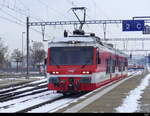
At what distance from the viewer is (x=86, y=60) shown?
2345 centimetres

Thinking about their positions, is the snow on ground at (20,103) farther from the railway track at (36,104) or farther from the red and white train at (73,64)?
the red and white train at (73,64)

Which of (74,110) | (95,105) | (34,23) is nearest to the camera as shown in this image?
(74,110)

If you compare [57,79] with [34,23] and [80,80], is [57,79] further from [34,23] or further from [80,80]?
[34,23]

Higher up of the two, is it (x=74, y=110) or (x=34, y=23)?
(x=34, y=23)

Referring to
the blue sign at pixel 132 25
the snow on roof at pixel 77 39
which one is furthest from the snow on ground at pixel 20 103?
the blue sign at pixel 132 25

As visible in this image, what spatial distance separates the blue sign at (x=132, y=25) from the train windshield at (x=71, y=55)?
29.0m

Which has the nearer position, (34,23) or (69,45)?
(69,45)

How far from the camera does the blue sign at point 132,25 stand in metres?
52.2

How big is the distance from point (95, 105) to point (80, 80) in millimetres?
6759

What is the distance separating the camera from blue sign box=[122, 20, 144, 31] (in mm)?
52197

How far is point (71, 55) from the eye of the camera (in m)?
23.6

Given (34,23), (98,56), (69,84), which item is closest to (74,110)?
(69,84)

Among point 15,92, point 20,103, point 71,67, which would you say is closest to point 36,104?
point 20,103

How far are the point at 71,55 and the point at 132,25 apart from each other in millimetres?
30134
